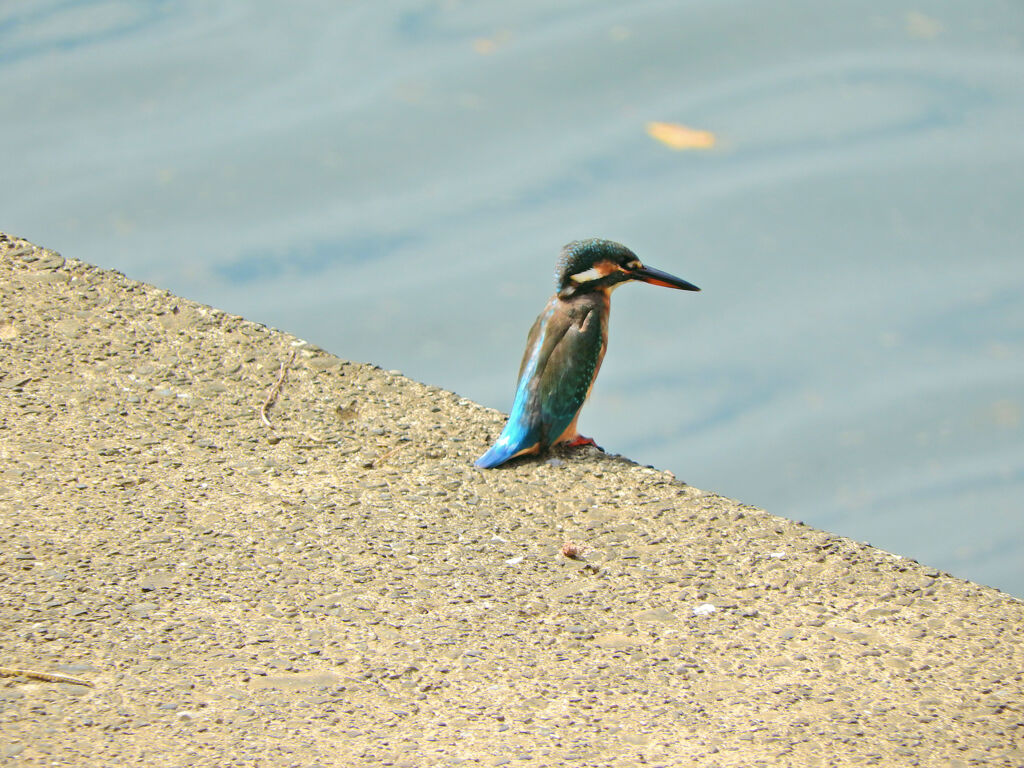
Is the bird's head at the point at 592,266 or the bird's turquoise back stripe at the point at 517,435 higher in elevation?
the bird's head at the point at 592,266

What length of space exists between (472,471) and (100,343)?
1.18 metres

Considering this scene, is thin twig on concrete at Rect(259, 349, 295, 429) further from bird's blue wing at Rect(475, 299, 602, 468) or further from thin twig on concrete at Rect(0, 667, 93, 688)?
thin twig on concrete at Rect(0, 667, 93, 688)

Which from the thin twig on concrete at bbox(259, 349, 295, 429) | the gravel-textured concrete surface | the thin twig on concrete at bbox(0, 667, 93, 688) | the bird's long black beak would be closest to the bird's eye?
the bird's long black beak

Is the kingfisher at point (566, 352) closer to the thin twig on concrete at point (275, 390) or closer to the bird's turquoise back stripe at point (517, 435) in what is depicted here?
the bird's turquoise back stripe at point (517, 435)

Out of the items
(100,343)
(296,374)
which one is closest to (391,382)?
(296,374)

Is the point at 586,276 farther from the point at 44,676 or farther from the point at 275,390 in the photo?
the point at 44,676

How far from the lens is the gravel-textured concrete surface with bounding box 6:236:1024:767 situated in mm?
2236

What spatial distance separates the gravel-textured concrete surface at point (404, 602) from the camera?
224 centimetres

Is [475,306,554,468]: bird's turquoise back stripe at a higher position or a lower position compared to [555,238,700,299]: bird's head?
lower

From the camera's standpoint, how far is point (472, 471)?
318 cm

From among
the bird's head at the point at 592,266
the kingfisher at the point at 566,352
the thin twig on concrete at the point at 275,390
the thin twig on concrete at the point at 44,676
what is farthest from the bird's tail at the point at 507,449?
the thin twig on concrete at the point at 44,676

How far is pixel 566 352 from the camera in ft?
10.9

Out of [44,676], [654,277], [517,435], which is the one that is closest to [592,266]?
[654,277]

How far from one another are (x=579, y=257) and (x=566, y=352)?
269 mm
